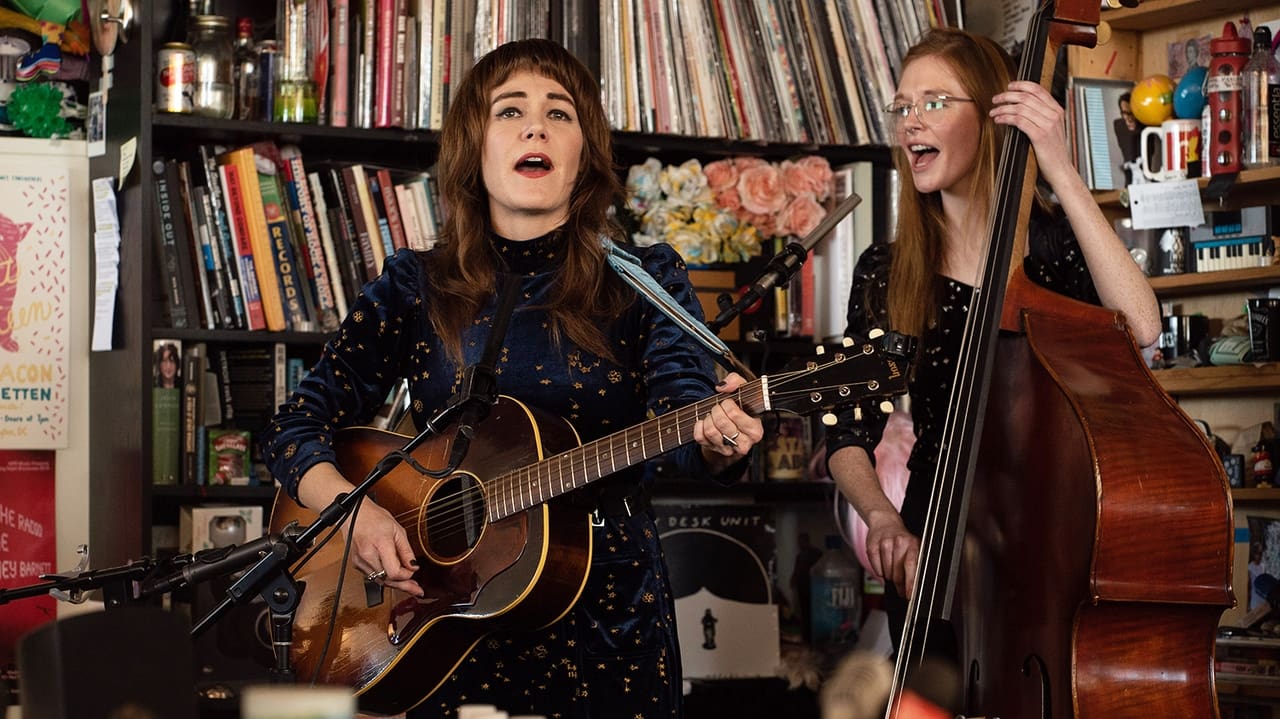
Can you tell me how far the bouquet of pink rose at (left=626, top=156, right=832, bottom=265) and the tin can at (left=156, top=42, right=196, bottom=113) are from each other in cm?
92

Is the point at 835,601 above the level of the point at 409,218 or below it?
below

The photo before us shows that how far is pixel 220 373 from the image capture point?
289 centimetres

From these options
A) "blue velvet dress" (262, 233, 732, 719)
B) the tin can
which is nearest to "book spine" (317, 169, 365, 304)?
the tin can

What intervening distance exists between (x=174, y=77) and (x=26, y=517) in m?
0.99

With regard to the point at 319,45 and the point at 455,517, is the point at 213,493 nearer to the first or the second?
the point at 319,45

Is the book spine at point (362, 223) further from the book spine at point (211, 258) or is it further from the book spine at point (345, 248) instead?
the book spine at point (211, 258)

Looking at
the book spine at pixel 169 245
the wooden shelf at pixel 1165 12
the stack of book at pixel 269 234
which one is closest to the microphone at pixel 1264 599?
the wooden shelf at pixel 1165 12

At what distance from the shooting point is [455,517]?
6.22 ft

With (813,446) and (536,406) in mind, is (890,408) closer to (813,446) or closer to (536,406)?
(536,406)

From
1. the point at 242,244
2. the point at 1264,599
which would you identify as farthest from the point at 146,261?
the point at 1264,599

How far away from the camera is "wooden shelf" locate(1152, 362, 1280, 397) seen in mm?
2693

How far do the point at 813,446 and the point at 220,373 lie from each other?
1296 mm

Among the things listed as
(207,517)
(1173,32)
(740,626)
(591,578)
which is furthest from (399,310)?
(1173,32)

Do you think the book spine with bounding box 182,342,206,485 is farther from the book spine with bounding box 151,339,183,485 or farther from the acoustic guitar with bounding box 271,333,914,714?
the acoustic guitar with bounding box 271,333,914,714
